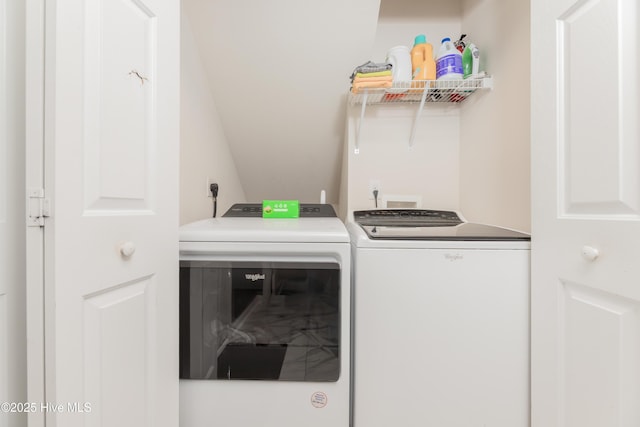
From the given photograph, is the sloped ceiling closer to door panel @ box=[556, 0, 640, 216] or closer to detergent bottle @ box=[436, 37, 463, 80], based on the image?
detergent bottle @ box=[436, 37, 463, 80]

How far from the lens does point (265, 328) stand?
96 cm

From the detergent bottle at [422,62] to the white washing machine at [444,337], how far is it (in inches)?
39.5

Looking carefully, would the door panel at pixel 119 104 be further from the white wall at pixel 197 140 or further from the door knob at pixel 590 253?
the door knob at pixel 590 253

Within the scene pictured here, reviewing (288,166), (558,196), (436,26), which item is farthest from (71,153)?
(436,26)

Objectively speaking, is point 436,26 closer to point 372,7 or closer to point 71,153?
point 372,7

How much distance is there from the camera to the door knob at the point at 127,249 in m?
0.68

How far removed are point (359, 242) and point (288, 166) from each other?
4.78 feet

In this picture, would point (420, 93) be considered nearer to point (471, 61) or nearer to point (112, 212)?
point (471, 61)

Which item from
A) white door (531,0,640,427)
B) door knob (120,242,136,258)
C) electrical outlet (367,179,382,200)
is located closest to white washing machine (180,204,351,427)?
door knob (120,242,136,258)

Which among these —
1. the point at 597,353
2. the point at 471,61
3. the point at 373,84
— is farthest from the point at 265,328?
the point at 471,61

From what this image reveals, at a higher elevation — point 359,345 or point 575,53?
point 575,53

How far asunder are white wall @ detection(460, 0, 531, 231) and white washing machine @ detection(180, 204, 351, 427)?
0.92 m

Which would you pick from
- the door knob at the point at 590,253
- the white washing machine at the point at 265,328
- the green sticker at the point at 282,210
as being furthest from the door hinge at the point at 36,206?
the door knob at the point at 590,253

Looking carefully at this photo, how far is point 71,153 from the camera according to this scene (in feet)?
1.86
